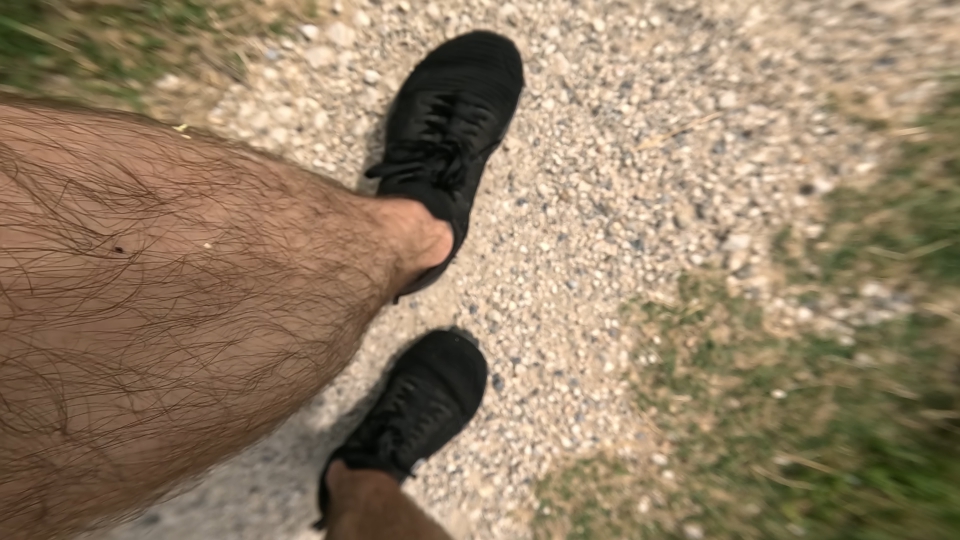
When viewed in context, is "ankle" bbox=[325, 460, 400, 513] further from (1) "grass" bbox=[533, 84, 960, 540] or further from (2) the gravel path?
(1) "grass" bbox=[533, 84, 960, 540]

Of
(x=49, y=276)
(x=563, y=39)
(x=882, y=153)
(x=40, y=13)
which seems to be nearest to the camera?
(x=49, y=276)

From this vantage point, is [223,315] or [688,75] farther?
[688,75]

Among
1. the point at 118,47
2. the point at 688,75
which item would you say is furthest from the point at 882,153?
the point at 118,47

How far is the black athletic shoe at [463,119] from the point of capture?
1368mm

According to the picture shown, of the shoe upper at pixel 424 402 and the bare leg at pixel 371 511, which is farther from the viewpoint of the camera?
the shoe upper at pixel 424 402

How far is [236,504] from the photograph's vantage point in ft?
4.53

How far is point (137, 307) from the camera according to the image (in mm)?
754

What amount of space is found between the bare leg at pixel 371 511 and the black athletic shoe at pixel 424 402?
6 centimetres

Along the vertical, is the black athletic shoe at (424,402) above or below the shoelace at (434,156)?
below

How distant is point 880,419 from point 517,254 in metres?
1.00

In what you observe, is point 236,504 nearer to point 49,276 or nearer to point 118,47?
point 49,276

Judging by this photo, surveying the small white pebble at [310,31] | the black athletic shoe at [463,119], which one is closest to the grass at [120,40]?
the small white pebble at [310,31]

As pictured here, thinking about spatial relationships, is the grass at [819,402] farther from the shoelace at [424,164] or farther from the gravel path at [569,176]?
the shoelace at [424,164]

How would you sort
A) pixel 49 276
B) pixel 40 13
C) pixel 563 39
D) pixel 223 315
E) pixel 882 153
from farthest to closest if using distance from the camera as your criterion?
pixel 563 39
pixel 882 153
pixel 40 13
pixel 223 315
pixel 49 276
